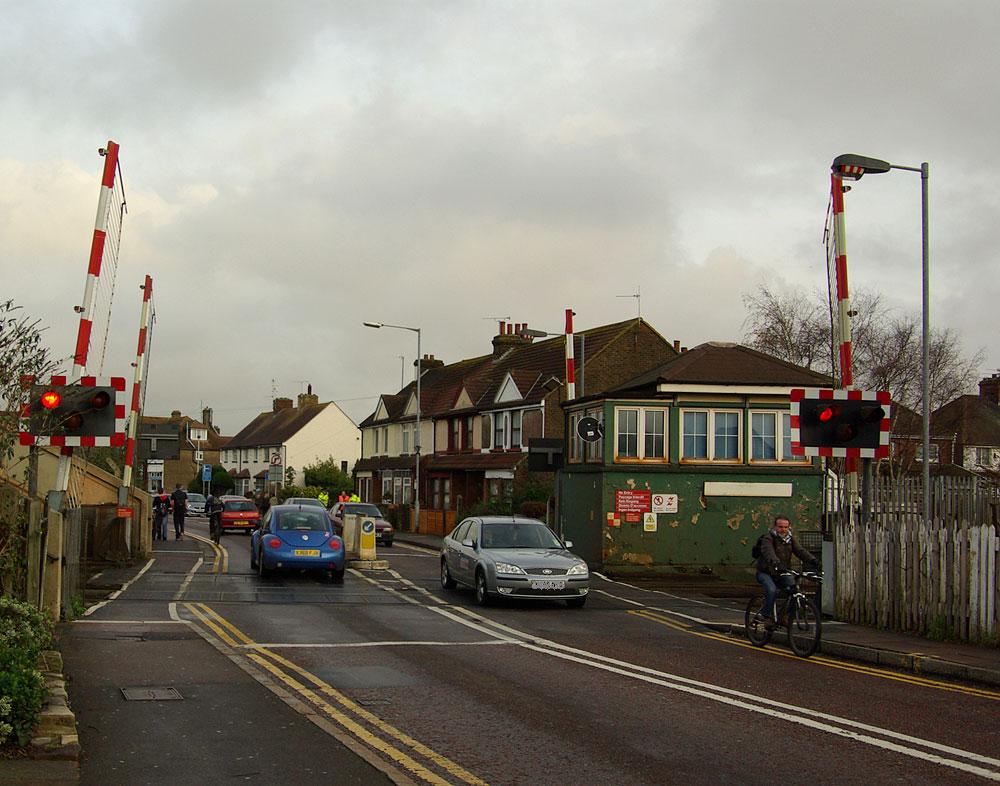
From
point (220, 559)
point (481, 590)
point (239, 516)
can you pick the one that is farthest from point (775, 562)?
point (239, 516)

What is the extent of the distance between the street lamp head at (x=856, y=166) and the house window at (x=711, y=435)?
14.7 meters

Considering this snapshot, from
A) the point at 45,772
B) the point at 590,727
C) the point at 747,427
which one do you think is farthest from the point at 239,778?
the point at 747,427

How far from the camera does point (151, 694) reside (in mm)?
10219

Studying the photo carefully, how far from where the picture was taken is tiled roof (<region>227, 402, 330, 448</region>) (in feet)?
301

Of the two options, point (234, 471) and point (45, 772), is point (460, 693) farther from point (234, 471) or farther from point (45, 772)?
point (234, 471)

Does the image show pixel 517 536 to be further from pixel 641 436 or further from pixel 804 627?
pixel 641 436

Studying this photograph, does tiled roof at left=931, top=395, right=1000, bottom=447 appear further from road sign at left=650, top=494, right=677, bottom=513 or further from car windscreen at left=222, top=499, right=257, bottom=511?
road sign at left=650, top=494, right=677, bottom=513

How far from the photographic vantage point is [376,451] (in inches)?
2726

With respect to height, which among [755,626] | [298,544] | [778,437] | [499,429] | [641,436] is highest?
[499,429]

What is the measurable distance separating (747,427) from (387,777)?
2578 centimetres

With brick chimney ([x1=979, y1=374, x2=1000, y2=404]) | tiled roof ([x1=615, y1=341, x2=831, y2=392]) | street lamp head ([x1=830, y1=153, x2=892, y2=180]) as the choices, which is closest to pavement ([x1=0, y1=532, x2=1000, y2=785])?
street lamp head ([x1=830, y1=153, x2=892, y2=180])

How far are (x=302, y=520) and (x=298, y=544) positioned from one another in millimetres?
1103

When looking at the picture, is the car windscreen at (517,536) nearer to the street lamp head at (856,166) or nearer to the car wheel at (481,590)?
the car wheel at (481,590)

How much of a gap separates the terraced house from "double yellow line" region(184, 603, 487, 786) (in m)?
30.9
